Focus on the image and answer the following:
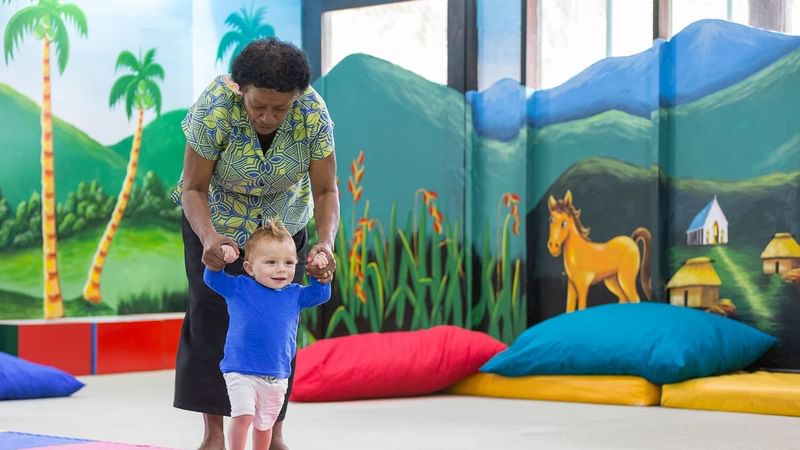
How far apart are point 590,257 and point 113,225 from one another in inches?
113

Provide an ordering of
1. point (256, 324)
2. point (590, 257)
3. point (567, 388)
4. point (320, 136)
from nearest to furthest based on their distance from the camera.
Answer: point (256, 324)
point (320, 136)
point (567, 388)
point (590, 257)

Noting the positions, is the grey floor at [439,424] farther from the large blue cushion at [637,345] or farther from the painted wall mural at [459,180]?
the painted wall mural at [459,180]

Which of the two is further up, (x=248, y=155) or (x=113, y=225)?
(x=248, y=155)

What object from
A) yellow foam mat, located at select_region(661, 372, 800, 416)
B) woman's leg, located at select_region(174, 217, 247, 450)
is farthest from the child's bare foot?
yellow foam mat, located at select_region(661, 372, 800, 416)

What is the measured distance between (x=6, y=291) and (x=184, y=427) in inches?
102

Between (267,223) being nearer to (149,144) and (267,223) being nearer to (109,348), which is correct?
(109,348)

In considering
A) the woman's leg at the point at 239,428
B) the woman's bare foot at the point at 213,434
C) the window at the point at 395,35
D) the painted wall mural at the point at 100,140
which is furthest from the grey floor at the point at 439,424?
the window at the point at 395,35

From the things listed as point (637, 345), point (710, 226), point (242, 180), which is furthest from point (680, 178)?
point (242, 180)

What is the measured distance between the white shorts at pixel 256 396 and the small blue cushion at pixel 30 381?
2621 mm

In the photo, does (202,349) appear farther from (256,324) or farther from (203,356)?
(256,324)

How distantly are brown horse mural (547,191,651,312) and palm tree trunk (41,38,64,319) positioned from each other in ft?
9.11

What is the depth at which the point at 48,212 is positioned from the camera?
6.56 metres

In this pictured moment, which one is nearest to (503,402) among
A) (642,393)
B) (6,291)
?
(642,393)

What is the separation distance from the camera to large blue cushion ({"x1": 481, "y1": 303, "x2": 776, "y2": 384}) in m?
4.90
